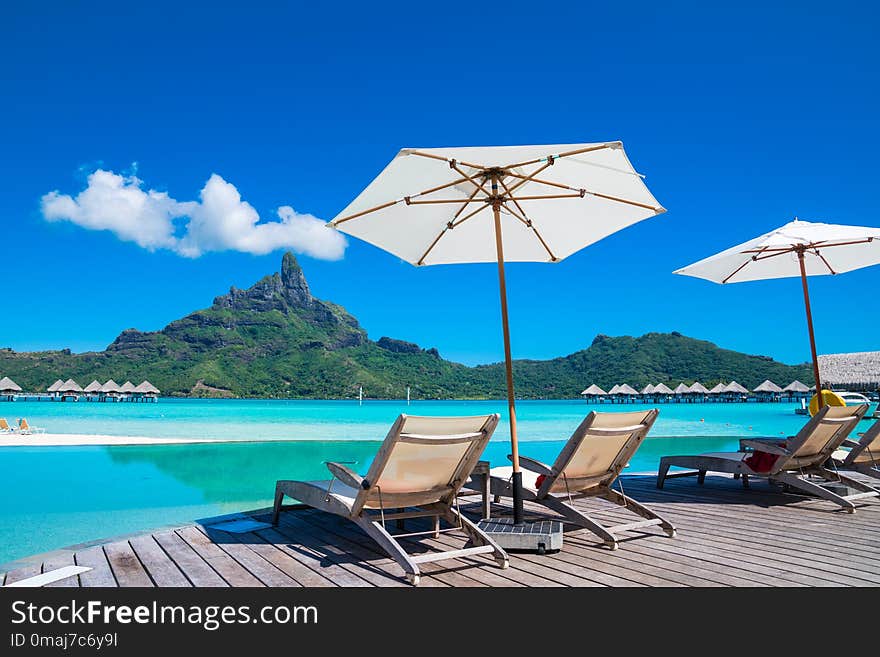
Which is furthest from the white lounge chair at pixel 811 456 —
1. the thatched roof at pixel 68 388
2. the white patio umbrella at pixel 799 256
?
the thatched roof at pixel 68 388

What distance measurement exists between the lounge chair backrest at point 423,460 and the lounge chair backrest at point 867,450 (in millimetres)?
3294

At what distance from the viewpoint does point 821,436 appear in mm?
4344

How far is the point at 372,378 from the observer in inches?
2468

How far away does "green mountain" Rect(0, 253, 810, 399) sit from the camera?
56344 millimetres

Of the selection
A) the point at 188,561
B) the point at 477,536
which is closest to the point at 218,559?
the point at 188,561

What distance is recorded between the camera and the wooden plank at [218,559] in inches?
102

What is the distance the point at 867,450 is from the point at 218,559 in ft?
15.6

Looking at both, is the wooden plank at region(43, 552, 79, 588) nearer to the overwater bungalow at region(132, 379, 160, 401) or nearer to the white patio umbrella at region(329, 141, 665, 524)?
the white patio umbrella at region(329, 141, 665, 524)

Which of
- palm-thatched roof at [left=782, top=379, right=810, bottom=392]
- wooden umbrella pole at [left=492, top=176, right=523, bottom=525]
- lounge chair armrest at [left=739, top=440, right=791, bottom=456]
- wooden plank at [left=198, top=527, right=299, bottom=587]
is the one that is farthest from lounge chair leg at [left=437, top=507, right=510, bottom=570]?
palm-thatched roof at [left=782, top=379, right=810, bottom=392]

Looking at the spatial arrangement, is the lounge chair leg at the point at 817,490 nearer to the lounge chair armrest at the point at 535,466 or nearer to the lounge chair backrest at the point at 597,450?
the lounge chair backrest at the point at 597,450

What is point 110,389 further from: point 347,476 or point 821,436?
point 821,436

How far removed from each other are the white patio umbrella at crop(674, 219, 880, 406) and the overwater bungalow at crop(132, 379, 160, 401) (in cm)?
4873
